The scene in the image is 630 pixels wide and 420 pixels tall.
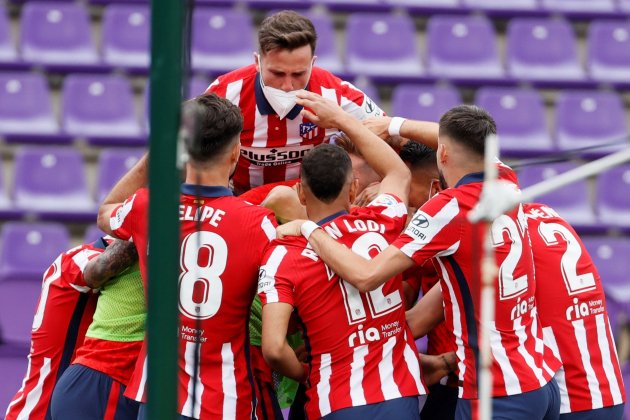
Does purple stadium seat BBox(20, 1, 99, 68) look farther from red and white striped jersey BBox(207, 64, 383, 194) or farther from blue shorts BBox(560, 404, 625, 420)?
blue shorts BBox(560, 404, 625, 420)

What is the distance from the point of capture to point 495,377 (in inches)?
165

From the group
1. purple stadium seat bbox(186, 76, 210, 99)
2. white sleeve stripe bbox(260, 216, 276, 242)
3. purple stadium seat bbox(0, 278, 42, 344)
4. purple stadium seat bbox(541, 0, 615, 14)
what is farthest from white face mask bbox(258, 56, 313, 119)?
purple stadium seat bbox(541, 0, 615, 14)

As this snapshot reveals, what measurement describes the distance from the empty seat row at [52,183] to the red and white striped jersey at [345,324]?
184 inches

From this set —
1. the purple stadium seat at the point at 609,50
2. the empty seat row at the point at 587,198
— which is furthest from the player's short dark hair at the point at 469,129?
the purple stadium seat at the point at 609,50

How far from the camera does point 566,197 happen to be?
9.04m

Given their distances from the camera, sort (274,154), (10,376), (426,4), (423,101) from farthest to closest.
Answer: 1. (426,4)
2. (423,101)
3. (10,376)
4. (274,154)

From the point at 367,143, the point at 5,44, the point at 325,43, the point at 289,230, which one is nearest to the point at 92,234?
the point at 5,44

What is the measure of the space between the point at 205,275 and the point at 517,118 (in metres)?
5.61

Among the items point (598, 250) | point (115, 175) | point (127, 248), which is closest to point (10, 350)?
point (115, 175)

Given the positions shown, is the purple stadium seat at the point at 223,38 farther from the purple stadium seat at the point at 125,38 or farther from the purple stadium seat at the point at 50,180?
the purple stadium seat at the point at 50,180

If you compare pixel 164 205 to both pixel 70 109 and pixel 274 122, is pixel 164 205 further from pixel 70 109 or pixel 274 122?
pixel 70 109

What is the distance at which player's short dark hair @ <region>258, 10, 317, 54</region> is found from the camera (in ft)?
15.1

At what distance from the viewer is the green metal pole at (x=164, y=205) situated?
9.59ft

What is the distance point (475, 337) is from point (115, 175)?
196 inches
